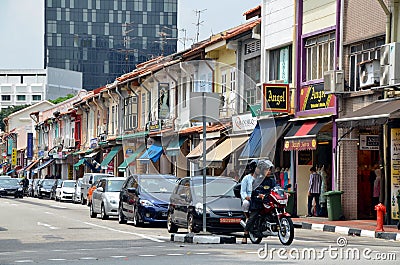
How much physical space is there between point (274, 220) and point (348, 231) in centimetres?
633

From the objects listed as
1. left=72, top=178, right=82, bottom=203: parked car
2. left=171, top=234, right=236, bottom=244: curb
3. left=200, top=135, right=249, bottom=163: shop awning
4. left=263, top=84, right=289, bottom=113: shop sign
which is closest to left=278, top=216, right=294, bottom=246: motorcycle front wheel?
left=171, top=234, right=236, bottom=244: curb

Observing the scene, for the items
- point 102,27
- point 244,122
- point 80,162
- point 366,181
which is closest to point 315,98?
point 366,181

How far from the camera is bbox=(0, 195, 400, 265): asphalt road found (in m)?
14.5

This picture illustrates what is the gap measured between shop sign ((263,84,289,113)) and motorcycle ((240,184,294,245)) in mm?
13371

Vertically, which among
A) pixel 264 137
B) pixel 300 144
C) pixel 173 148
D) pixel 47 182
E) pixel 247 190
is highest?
pixel 264 137

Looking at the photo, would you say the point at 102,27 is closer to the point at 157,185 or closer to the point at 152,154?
the point at 152,154

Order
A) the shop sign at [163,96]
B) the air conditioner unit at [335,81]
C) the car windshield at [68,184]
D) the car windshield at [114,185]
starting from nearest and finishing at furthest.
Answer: the air conditioner unit at [335,81], the car windshield at [114,185], the shop sign at [163,96], the car windshield at [68,184]

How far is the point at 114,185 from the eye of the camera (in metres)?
31.8

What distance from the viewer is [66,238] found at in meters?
21.2

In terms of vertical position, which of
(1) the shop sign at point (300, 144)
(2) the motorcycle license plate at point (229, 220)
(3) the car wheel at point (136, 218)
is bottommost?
(3) the car wheel at point (136, 218)

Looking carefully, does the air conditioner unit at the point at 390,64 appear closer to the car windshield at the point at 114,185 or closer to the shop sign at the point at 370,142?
the shop sign at the point at 370,142

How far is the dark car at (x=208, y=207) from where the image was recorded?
2080cm

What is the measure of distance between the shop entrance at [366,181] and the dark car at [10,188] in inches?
1442

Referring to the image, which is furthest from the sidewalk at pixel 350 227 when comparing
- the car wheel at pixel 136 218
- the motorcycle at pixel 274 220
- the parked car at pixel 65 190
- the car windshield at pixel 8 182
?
the car windshield at pixel 8 182
